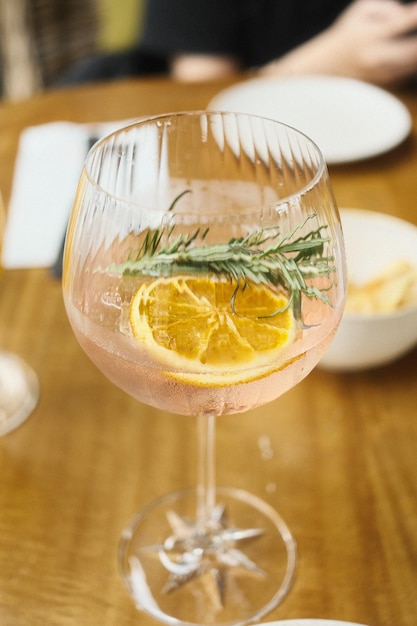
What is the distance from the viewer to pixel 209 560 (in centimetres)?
58

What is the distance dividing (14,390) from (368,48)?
1.05 m

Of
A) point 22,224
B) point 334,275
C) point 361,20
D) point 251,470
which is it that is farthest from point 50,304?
point 361,20

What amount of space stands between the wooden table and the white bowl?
3cm

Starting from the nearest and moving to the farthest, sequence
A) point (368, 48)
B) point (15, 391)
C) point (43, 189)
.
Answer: point (15, 391), point (43, 189), point (368, 48)

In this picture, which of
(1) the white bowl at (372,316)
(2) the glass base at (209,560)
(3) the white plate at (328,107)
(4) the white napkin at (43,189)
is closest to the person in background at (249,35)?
(3) the white plate at (328,107)

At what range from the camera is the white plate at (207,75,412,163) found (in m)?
1.13

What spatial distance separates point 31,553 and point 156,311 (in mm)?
233

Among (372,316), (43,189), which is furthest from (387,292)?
(43,189)

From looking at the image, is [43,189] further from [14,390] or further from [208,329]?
[208,329]

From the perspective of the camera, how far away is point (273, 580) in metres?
0.56

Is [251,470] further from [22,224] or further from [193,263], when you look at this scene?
[22,224]

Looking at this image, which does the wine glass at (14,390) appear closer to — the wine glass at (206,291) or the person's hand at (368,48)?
the wine glass at (206,291)

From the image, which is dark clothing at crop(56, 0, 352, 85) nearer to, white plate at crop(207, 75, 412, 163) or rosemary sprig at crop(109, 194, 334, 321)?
white plate at crop(207, 75, 412, 163)

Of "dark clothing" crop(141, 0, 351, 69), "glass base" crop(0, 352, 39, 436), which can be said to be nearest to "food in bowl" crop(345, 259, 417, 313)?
"glass base" crop(0, 352, 39, 436)
